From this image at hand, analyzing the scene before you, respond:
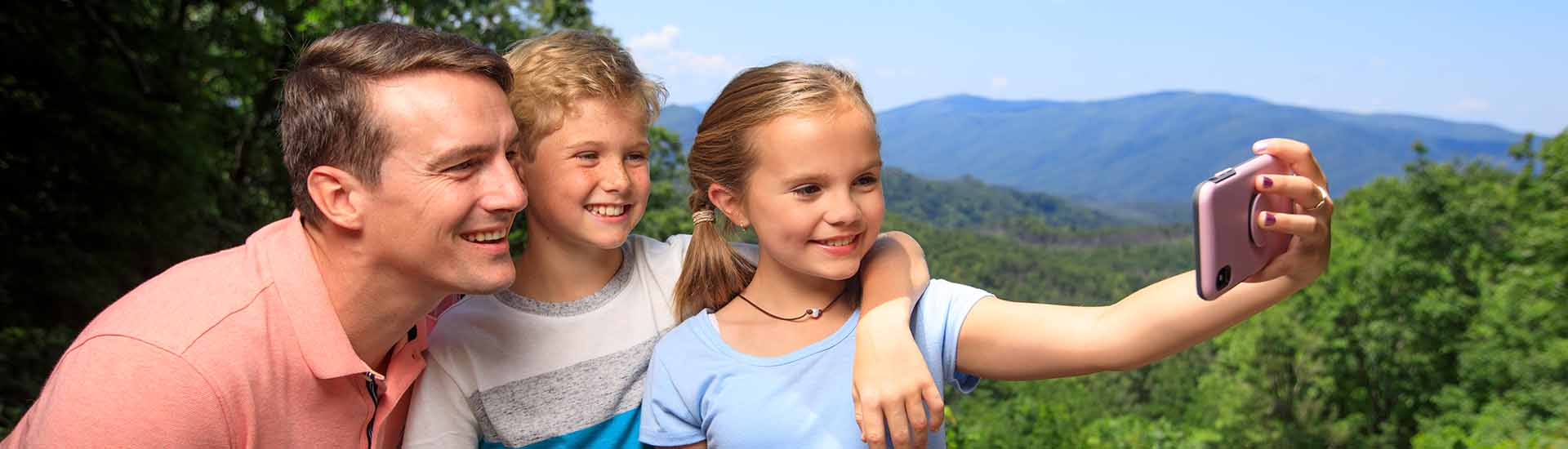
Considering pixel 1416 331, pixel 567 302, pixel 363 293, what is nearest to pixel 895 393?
pixel 567 302

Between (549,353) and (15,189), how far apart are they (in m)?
9.60

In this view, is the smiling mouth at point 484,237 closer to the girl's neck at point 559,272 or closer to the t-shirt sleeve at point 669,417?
the girl's neck at point 559,272

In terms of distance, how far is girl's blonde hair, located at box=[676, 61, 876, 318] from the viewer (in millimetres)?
2014

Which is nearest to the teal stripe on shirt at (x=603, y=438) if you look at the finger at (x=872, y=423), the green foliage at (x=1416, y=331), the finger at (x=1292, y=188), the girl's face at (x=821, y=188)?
the girl's face at (x=821, y=188)

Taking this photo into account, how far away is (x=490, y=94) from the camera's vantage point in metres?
2.03

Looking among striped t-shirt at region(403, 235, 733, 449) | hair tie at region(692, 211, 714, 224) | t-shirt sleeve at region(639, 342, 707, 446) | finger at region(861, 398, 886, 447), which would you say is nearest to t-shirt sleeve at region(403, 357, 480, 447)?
striped t-shirt at region(403, 235, 733, 449)

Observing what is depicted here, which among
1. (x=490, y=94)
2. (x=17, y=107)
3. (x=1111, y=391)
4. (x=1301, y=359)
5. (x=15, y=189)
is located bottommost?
(x=1111, y=391)

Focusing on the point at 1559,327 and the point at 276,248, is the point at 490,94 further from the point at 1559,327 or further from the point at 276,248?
the point at 1559,327

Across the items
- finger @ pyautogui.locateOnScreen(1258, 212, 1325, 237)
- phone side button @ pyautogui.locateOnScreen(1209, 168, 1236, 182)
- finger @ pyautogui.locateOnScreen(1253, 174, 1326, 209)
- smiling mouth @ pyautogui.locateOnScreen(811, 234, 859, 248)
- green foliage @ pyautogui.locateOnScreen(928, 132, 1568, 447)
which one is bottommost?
green foliage @ pyautogui.locateOnScreen(928, 132, 1568, 447)

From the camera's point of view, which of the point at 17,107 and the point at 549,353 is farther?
the point at 17,107

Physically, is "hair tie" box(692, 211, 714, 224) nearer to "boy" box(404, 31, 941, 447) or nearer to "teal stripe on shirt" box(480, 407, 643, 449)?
"boy" box(404, 31, 941, 447)

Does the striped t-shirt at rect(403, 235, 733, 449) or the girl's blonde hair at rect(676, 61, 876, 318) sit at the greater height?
the girl's blonde hair at rect(676, 61, 876, 318)

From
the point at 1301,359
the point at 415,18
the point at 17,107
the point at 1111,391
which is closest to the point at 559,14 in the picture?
the point at 415,18

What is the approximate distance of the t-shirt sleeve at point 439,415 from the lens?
81.5 inches
